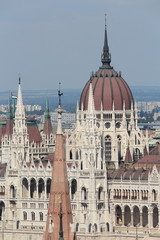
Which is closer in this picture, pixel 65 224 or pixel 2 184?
pixel 65 224

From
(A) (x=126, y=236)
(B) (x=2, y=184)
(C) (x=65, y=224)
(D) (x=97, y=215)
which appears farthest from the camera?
(B) (x=2, y=184)

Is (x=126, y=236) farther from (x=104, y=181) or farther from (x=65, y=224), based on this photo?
(x=65, y=224)

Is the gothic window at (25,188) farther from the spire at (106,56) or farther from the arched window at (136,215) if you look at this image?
the spire at (106,56)

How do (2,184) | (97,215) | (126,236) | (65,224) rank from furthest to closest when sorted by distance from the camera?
(2,184) < (97,215) < (126,236) < (65,224)

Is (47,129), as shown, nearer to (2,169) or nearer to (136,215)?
(2,169)

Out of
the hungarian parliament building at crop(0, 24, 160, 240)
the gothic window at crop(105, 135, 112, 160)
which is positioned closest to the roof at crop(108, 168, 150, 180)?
the hungarian parliament building at crop(0, 24, 160, 240)

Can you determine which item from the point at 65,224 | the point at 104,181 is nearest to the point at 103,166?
the point at 104,181

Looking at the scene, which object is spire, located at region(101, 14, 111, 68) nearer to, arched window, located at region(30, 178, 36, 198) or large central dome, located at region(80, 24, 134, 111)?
large central dome, located at region(80, 24, 134, 111)

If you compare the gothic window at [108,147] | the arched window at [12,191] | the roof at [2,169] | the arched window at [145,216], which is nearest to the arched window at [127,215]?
the arched window at [145,216]
